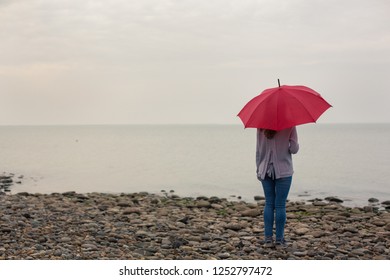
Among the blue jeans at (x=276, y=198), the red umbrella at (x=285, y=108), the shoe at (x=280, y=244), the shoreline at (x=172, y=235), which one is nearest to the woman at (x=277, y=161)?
the blue jeans at (x=276, y=198)

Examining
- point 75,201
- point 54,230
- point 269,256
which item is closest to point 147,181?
point 75,201

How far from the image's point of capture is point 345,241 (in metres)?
A: 10.9

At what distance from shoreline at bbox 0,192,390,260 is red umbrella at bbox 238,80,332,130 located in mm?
2495

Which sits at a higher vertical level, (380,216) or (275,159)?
(275,159)

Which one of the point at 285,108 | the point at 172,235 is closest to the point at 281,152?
the point at 285,108

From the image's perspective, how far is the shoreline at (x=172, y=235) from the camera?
936 cm

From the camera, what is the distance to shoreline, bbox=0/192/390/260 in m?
9.36

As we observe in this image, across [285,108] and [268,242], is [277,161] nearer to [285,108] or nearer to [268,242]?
[285,108]

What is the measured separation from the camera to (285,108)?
28.7 ft

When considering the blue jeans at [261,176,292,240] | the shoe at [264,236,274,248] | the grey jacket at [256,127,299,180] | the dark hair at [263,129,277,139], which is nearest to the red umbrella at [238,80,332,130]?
the dark hair at [263,129,277,139]

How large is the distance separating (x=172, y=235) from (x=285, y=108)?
4.04 meters

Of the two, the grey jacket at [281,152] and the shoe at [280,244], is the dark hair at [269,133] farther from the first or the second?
the shoe at [280,244]

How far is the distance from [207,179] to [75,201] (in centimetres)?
1810

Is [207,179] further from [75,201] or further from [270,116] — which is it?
[270,116]
